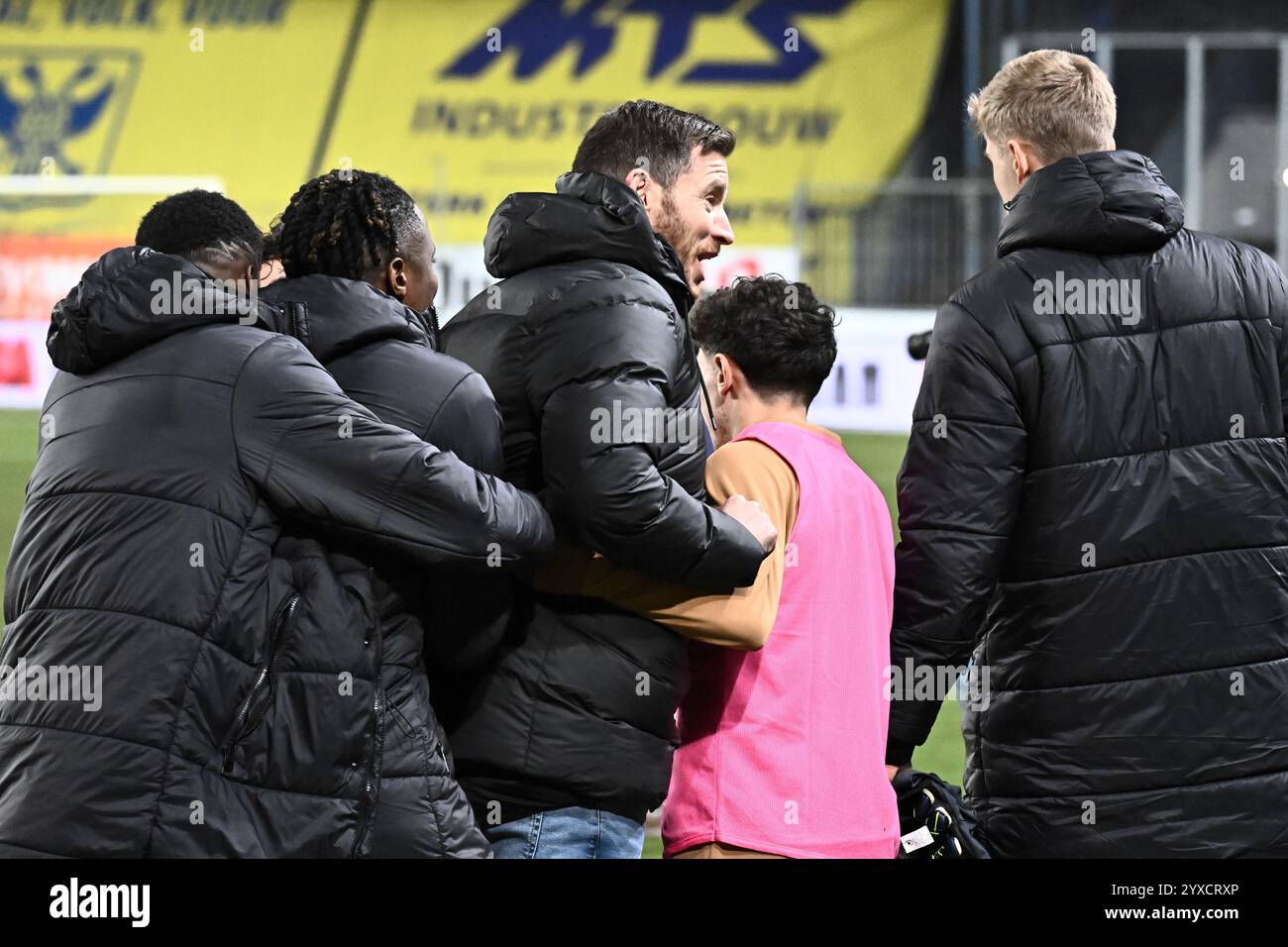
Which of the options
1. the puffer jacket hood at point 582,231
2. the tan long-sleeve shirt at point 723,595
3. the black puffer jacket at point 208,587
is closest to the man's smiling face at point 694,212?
the puffer jacket hood at point 582,231

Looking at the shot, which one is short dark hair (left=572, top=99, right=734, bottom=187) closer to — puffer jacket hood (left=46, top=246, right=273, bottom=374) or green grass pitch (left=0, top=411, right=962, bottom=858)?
puffer jacket hood (left=46, top=246, right=273, bottom=374)

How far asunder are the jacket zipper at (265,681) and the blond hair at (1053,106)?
53.0 inches

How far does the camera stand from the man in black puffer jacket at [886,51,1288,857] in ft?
7.61

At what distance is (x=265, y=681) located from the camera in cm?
195

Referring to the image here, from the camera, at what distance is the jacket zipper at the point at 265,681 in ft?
6.31

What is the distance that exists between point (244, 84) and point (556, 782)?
1794 centimetres

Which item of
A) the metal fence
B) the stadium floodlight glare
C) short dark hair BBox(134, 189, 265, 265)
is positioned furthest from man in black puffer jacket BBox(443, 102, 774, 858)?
the stadium floodlight glare

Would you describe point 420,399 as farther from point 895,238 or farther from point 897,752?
point 895,238

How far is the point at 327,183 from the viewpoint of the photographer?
228 cm

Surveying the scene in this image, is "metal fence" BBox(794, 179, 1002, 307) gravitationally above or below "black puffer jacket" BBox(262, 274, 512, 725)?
above

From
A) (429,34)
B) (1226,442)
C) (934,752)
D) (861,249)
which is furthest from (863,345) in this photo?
(1226,442)

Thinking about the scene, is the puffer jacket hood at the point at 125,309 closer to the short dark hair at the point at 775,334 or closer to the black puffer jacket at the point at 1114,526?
the short dark hair at the point at 775,334

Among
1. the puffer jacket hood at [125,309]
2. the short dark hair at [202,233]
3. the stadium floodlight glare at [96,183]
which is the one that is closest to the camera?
the puffer jacket hood at [125,309]

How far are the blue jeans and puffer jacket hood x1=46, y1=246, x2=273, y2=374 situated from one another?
2.61 feet
